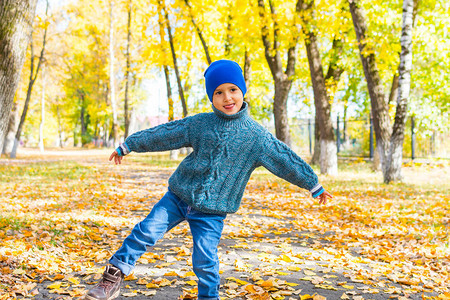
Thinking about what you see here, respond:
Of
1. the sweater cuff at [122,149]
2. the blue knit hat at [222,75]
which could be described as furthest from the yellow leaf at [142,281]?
the blue knit hat at [222,75]

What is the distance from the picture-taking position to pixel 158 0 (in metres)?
16.0

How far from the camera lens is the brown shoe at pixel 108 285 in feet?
9.18

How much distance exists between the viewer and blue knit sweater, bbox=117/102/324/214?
2992 millimetres

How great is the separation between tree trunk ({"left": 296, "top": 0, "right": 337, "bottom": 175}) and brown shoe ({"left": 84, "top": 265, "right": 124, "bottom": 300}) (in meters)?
11.7

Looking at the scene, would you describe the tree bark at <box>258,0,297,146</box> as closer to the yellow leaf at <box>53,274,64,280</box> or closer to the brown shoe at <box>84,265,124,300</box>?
the yellow leaf at <box>53,274,64,280</box>

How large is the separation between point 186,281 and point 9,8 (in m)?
4.10

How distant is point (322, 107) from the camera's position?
45.9 ft

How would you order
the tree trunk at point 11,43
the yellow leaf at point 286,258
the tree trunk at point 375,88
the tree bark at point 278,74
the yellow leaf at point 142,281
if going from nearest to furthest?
the yellow leaf at point 142,281, the yellow leaf at point 286,258, the tree trunk at point 11,43, the tree trunk at point 375,88, the tree bark at point 278,74

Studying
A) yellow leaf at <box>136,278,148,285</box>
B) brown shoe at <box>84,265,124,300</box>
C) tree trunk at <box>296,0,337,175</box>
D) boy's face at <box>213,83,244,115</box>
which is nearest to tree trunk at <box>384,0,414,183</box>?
tree trunk at <box>296,0,337,175</box>

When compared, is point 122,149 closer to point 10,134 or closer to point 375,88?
point 375,88

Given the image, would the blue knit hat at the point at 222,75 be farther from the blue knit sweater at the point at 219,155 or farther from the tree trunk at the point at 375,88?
the tree trunk at the point at 375,88

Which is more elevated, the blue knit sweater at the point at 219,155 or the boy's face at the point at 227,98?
the boy's face at the point at 227,98

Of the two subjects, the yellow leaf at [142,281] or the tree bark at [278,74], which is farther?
the tree bark at [278,74]

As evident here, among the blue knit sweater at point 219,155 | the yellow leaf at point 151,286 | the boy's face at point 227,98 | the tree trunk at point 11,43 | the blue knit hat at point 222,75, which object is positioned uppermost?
the tree trunk at point 11,43
